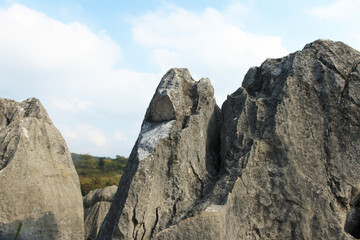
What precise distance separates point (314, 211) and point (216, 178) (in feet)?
7.29

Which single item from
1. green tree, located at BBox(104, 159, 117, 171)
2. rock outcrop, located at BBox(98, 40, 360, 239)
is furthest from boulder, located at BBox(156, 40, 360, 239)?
green tree, located at BBox(104, 159, 117, 171)

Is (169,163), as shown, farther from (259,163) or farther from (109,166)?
(109,166)

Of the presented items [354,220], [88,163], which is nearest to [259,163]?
[354,220]

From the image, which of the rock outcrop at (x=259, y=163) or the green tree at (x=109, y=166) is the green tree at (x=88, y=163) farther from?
the rock outcrop at (x=259, y=163)

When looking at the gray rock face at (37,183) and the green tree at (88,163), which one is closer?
the gray rock face at (37,183)

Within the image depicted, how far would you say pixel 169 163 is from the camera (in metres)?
7.79

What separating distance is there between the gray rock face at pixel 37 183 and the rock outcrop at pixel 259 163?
442 centimetres

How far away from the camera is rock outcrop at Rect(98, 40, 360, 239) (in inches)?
280

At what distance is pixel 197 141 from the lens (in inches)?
330

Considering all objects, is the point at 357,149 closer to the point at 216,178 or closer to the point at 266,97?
the point at 266,97

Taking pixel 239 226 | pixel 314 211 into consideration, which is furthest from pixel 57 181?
pixel 314 211

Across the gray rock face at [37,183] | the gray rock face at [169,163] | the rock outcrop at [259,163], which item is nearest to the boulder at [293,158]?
the rock outcrop at [259,163]

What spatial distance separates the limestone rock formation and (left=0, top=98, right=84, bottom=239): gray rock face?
11.0ft

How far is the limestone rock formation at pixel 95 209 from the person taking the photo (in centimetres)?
1567
